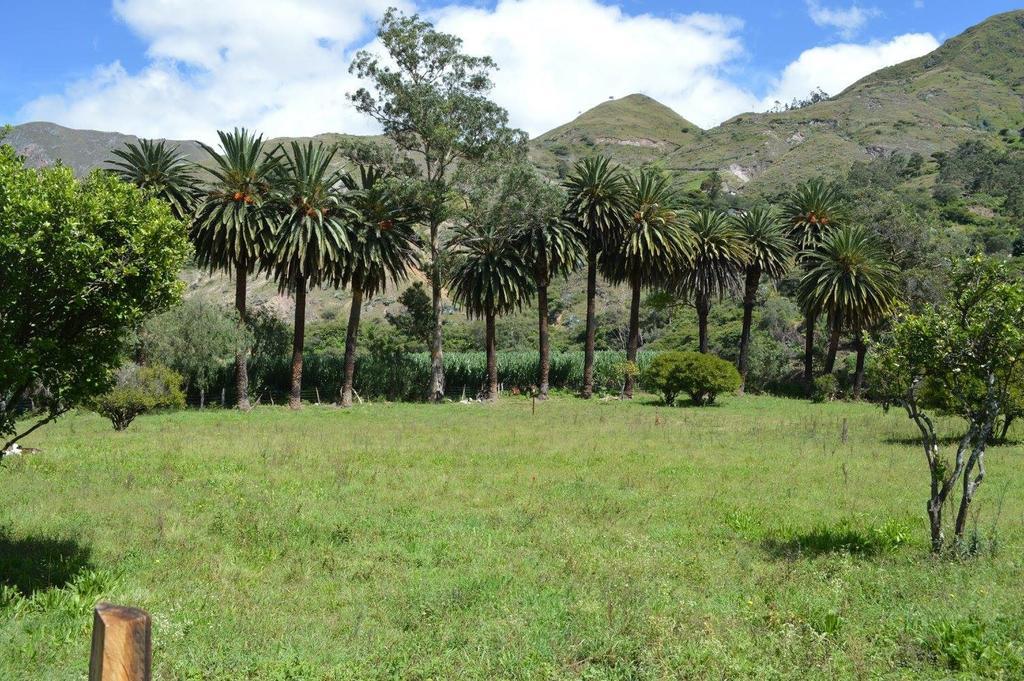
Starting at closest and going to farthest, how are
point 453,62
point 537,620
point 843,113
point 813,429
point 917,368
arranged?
point 537,620
point 917,368
point 813,429
point 453,62
point 843,113

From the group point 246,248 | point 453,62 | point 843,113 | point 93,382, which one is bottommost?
point 93,382

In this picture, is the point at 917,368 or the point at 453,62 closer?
the point at 917,368

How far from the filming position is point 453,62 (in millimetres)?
40531

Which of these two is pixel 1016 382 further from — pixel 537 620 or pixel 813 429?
pixel 537 620

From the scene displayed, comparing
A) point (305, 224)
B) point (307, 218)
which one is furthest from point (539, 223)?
point (305, 224)

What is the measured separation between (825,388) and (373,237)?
25.6 meters

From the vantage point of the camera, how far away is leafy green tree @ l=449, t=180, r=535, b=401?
125 feet

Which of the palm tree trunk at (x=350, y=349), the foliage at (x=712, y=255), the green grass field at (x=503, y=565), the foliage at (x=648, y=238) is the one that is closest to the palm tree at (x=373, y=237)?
the palm tree trunk at (x=350, y=349)

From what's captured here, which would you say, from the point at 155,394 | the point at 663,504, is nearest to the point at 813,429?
the point at 663,504

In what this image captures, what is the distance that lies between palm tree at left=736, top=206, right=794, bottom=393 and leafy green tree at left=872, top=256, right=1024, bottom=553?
33.2 metres

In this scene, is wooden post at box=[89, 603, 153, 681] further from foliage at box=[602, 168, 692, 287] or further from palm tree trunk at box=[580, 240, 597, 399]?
palm tree trunk at box=[580, 240, 597, 399]

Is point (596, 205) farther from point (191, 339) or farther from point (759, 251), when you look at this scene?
point (191, 339)

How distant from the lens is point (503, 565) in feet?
30.9

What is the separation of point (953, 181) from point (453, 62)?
65.9m
